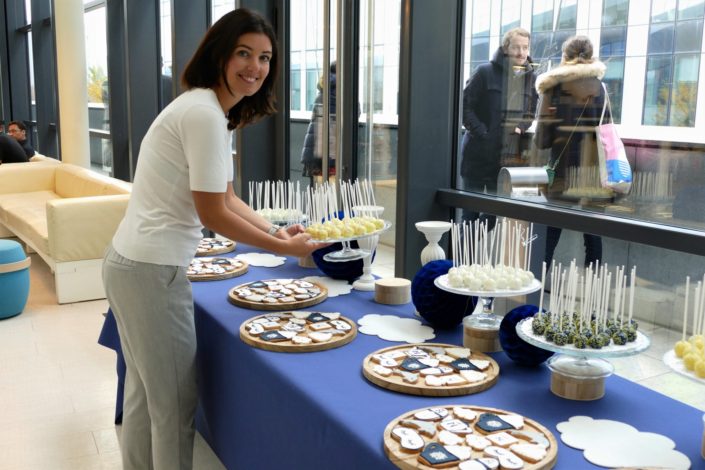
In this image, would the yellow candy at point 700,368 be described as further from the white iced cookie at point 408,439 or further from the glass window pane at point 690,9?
the glass window pane at point 690,9

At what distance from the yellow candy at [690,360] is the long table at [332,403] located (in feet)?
0.53

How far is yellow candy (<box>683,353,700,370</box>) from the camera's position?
1326 mm

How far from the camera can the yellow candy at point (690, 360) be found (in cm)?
133

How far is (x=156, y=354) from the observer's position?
1.97m

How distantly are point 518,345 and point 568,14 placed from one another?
1.71 metres

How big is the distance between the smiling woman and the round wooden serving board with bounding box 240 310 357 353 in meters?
0.20

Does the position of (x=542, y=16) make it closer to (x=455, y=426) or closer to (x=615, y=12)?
(x=615, y=12)

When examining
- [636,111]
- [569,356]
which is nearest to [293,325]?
[569,356]

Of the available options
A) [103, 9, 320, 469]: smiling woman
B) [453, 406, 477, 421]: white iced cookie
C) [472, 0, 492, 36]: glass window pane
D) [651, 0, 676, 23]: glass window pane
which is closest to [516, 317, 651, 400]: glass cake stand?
[453, 406, 477, 421]: white iced cookie

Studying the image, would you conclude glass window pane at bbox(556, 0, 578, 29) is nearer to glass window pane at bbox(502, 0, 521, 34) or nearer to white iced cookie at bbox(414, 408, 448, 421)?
glass window pane at bbox(502, 0, 521, 34)

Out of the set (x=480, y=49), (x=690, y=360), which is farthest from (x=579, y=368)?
(x=480, y=49)

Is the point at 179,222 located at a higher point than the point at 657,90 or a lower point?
lower

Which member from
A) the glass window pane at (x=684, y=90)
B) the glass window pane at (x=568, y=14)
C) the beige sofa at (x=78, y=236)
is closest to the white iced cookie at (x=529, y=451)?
the glass window pane at (x=684, y=90)

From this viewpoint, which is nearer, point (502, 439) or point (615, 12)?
point (502, 439)
